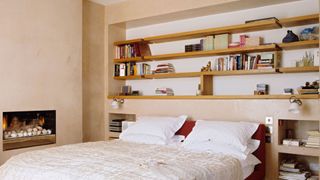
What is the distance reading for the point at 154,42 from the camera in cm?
489

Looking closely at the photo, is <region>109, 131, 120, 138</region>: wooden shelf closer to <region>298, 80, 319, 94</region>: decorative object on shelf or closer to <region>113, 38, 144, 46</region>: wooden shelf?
<region>113, 38, 144, 46</region>: wooden shelf

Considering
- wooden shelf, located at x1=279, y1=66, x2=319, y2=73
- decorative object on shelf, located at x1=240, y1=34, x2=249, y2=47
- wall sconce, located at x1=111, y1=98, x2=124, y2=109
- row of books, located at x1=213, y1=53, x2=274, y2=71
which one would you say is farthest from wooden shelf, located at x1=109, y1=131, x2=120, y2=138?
wooden shelf, located at x1=279, y1=66, x2=319, y2=73

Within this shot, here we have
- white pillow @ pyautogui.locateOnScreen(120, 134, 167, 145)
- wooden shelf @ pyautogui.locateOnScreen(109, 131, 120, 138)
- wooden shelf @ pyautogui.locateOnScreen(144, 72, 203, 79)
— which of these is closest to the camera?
white pillow @ pyautogui.locateOnScreen(120, 134, 167, 145)

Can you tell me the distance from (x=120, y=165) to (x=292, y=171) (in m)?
2.08

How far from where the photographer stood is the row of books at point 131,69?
4.88 metres

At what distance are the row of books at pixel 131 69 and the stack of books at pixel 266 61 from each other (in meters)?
1.79

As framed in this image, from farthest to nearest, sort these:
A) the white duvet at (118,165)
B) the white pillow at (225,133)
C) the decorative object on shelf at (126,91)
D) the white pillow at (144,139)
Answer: the decorative object on shelf at (126,91), the white pillow at (144,139), the white pillow at (225,133), the white duvet at (118,165)

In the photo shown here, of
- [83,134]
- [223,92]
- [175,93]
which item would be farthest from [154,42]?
[83,134]

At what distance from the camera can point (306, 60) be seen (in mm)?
3535

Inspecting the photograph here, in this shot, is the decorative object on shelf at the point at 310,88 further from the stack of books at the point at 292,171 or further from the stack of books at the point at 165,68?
the stack of books at the point at 165,68

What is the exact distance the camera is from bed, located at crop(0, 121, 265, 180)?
2.19 meters

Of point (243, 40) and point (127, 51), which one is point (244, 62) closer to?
point (243, 40)

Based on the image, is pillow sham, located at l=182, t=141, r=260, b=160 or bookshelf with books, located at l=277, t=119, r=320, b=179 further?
bookshelf with books, located at l=277, t=119, r=320, b=179

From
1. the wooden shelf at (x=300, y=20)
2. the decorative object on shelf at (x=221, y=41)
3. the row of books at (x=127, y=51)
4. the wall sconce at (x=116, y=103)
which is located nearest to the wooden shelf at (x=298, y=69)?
the wooden shelf at (x=300, y=20)
